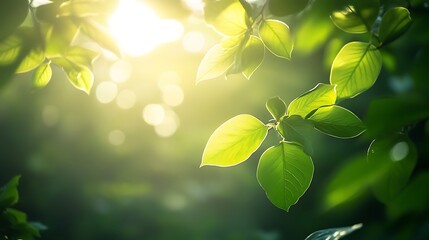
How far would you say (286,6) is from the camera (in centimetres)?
64

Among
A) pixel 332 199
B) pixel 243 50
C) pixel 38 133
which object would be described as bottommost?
pixel 38 133

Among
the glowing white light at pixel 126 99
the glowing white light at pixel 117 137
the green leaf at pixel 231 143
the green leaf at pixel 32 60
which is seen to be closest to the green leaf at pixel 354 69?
the green leaf at pixel 231 143

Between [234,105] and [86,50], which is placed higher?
[86,50]

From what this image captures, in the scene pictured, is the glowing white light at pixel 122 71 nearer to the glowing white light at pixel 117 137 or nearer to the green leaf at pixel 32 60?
the glowing white light at pixel 117 137

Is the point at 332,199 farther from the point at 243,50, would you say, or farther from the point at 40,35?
the point at 40,35

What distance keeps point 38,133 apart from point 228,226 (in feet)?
8.46

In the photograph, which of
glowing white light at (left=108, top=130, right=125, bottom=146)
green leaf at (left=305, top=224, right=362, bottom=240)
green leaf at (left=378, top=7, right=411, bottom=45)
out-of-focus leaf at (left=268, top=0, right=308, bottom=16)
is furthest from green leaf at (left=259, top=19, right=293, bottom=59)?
glowing white light at (left=108, top=130, right=125, bottom=146)

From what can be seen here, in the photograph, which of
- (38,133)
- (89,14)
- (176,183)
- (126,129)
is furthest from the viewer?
(126,129)

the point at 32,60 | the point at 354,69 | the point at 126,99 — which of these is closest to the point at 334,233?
the point at 354,69

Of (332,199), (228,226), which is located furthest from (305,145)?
(228,226)

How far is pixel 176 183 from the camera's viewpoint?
5.61m

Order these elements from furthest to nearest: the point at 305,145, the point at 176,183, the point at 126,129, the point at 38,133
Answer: the point at 126,129
the point at 38,133
the point at 176,183
the point at 305,145

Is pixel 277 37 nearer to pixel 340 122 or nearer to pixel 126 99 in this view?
pixel 340 122

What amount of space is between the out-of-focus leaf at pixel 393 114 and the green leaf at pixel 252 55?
0.66ft
